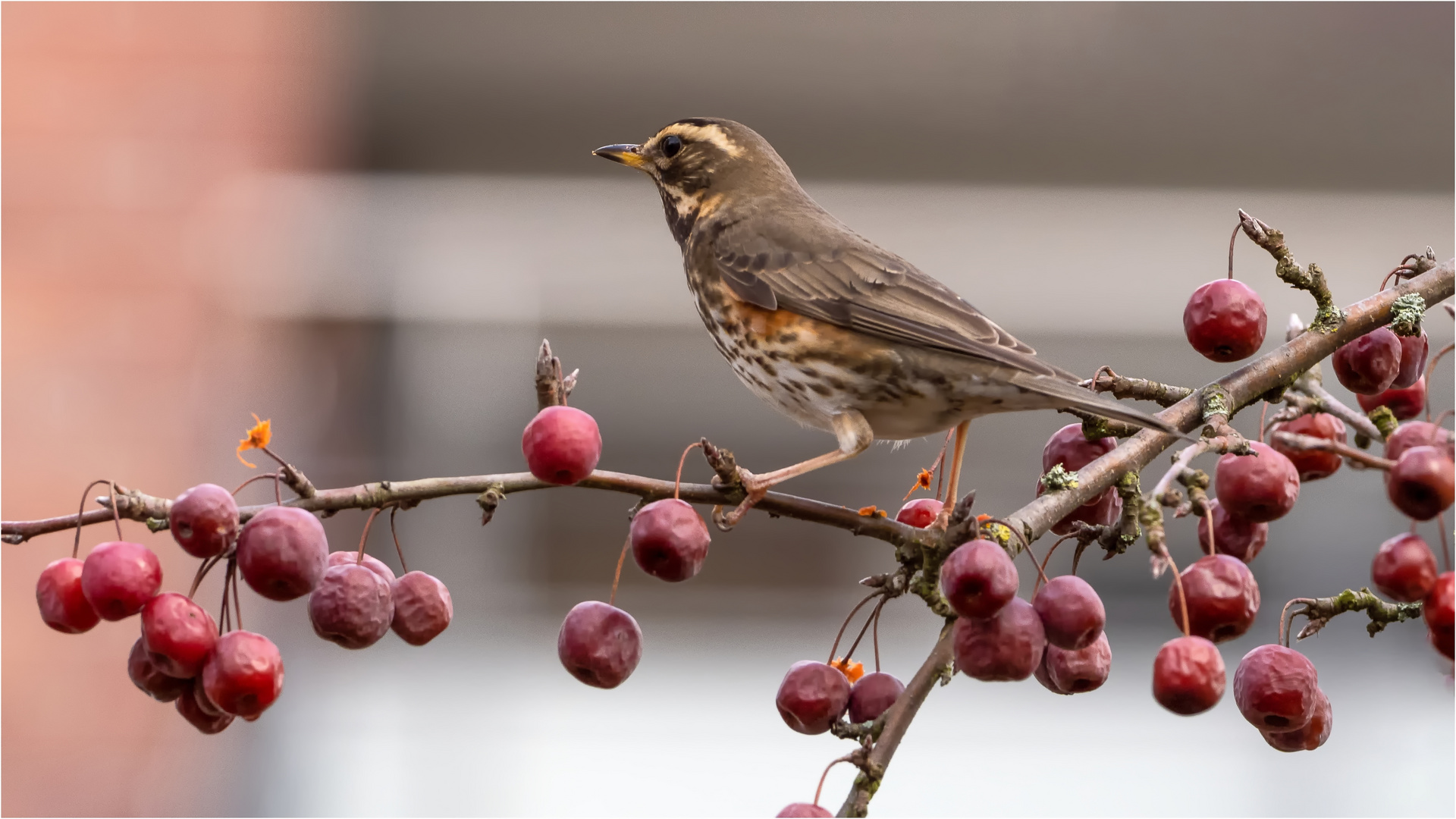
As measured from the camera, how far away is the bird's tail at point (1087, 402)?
104 centimetres

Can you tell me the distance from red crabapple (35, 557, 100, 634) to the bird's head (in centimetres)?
105

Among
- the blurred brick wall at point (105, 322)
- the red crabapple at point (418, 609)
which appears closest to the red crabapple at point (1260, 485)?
Answer: the red crabapple at point (418, 609)

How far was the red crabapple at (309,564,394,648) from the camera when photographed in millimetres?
1067

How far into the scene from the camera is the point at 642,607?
5262mm

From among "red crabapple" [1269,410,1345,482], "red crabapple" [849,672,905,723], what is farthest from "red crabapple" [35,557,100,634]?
"red crabapple" [1269,410,1345,482]

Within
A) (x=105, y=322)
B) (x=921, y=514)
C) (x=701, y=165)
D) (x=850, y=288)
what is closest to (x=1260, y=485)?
(x=921, y=514)

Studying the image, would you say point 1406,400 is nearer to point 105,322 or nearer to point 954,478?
point 954,478

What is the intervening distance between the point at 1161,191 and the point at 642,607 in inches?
116

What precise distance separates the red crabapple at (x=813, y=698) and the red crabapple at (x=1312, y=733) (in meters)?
0.37

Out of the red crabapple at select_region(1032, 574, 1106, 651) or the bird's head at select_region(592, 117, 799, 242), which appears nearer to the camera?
the red crabapple at select_region(1032, 574, 1106, 651)

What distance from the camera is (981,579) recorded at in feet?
2.97

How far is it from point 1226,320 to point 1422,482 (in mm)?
373

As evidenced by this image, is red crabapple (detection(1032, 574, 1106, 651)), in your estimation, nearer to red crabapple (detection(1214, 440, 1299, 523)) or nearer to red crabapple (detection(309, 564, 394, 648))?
red crabapple (detection(1214, 440, 1299, 523))

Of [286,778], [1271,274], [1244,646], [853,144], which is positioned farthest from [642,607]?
[1271,274]
